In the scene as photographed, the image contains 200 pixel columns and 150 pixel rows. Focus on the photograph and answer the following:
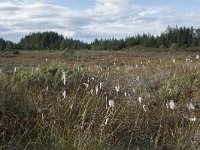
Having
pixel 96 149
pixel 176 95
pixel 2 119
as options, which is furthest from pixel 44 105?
pixel 176 95

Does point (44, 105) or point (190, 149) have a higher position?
point (44, 105)

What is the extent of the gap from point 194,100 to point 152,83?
2.43 m

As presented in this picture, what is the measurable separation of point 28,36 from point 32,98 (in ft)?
284

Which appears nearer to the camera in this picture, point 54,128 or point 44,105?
point 54,128

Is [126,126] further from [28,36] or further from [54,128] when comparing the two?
[28,36]

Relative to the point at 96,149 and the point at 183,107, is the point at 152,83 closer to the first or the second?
the point at 183,107

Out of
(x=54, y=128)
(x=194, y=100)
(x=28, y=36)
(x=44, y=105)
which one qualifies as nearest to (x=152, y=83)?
(x=194, y=100)

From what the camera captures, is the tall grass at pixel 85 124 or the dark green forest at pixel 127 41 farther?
the dark green forest at pixel 127 41

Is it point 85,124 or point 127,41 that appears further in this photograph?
point 127,41

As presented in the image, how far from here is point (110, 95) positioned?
7.43m

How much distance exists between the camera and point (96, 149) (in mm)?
4586

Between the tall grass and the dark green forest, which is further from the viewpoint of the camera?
the dark green forest

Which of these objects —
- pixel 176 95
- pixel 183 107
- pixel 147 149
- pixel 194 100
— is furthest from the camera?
pixel 176 95

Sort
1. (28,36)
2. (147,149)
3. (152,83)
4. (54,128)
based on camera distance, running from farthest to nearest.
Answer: (28,36)
(152,83)
(147,149)
(54,128)
